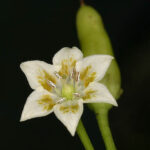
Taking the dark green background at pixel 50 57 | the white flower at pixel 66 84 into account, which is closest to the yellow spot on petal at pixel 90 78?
the white flower at pixel 66 84

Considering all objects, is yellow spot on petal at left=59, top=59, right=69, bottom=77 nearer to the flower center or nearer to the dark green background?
the flower center

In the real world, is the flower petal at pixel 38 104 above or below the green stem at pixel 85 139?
above

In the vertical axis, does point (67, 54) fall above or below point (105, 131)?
above

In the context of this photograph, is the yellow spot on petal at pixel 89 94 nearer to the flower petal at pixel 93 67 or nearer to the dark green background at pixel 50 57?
the flower petal at pixel 93 67

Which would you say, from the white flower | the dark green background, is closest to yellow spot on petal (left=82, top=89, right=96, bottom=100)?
the white flower

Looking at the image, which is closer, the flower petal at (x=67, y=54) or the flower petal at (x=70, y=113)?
the flower petal at (x=70, y=113)

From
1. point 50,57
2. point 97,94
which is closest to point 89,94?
point 97,94

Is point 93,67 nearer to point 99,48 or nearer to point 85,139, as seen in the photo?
point 99,48
